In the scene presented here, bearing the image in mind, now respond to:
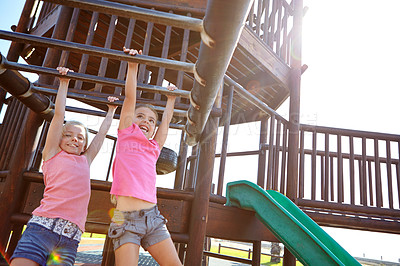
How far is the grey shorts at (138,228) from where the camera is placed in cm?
163

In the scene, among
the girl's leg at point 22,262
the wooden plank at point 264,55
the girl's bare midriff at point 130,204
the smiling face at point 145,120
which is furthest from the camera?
the wooden plank at point 264,55

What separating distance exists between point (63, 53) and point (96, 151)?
1.22 m

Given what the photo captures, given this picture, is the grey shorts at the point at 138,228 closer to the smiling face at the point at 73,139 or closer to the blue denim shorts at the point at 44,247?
Answer: the blue denim shorts at the point at 44,247

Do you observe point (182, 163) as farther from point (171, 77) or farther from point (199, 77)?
point (199, 77)

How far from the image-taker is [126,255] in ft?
5.18

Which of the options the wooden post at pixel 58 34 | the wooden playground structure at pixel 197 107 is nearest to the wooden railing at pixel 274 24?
the wooden playground structure at pixel 197 107

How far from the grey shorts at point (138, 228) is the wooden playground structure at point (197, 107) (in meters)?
0.42

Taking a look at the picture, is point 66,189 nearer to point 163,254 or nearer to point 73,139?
point 73,139

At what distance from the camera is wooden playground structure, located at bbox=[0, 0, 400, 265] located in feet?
4.14

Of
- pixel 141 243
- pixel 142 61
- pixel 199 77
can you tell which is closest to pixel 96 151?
pixel 141 243

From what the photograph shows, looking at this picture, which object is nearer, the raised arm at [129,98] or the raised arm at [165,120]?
the raised arm at [129,98]

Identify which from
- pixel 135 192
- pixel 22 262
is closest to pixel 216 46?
pixel 135 192

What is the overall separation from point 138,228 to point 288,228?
1379mm

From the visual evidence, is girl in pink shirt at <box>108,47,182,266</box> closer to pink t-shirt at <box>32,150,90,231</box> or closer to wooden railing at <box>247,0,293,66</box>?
pink t-shirt at <box>32,150,90,231</box>
